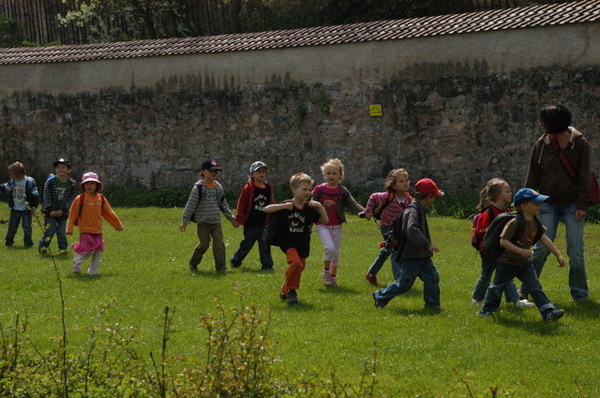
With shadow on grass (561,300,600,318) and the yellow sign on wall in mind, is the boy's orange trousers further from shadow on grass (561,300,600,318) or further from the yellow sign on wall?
the yellow sign on wall

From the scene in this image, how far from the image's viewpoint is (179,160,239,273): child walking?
40.8ft

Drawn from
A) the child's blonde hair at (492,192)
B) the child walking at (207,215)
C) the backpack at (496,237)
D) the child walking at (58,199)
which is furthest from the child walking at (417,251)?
the child walking at (58,199)

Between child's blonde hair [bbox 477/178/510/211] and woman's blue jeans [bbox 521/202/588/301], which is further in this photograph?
woman's blue jeans [bbox 521/202/588/301]

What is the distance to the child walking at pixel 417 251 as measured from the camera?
930 cm

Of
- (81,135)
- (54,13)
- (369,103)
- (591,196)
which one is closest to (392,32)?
(369,103)

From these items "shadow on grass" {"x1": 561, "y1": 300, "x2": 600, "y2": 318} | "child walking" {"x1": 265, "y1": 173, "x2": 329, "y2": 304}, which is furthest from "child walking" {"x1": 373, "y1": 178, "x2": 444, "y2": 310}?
"shadow on grass" {"x1": 561, "y1": 300, "x2": 600, "y2": 318}

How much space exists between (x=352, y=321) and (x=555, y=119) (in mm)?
2806

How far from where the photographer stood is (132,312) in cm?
925

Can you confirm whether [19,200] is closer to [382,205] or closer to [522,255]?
[382,205]

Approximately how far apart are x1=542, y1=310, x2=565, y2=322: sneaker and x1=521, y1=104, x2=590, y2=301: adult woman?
91 cm

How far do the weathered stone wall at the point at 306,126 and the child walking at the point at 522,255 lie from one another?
11.4m

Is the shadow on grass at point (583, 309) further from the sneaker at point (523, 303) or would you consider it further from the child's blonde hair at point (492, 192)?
the child's blonde hair at point (492, 192)

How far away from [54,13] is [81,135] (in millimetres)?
14368

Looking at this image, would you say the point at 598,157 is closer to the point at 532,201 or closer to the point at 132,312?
the point at 532,201
